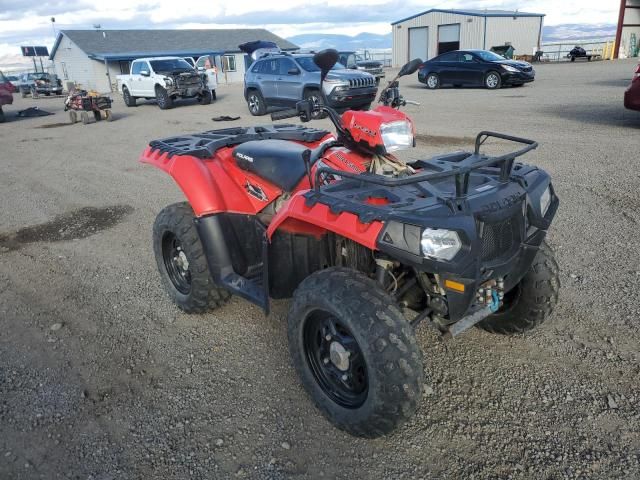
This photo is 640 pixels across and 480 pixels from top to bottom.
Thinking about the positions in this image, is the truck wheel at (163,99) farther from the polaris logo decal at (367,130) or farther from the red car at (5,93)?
the polaris logo decal at (367,130)

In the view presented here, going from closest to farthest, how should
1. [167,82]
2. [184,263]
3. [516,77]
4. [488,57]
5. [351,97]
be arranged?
[184,263], [351,97], [516,77], [488,57], [167,82]

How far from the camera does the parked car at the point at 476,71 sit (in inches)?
761

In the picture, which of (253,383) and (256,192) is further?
(256,192)

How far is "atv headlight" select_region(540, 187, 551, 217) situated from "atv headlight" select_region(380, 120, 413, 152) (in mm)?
786

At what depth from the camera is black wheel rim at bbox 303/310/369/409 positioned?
8.53ft

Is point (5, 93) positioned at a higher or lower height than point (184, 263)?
higher

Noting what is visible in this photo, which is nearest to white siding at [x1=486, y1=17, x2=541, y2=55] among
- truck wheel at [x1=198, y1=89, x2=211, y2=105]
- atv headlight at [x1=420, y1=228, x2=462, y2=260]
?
truck wheel at [x1=198, y1=89, x2=211, y2=105]

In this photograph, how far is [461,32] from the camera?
39906 mm

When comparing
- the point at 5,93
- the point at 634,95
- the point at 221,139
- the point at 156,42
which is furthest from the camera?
the point at 156,42

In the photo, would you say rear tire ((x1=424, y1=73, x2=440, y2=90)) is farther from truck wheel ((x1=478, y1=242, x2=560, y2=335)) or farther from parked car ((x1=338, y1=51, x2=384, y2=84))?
truck wheel ((x1=478, y1=242, x2=560, y2=335))

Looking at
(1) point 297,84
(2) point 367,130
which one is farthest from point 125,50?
(2) point 367,130

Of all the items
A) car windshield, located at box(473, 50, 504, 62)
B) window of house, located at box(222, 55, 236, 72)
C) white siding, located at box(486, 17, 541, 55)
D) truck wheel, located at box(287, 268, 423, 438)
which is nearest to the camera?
truck wheel, located at box(287, 268, 423, 438)

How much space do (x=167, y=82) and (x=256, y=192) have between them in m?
19.0

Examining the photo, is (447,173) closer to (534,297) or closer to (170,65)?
(534,297)
